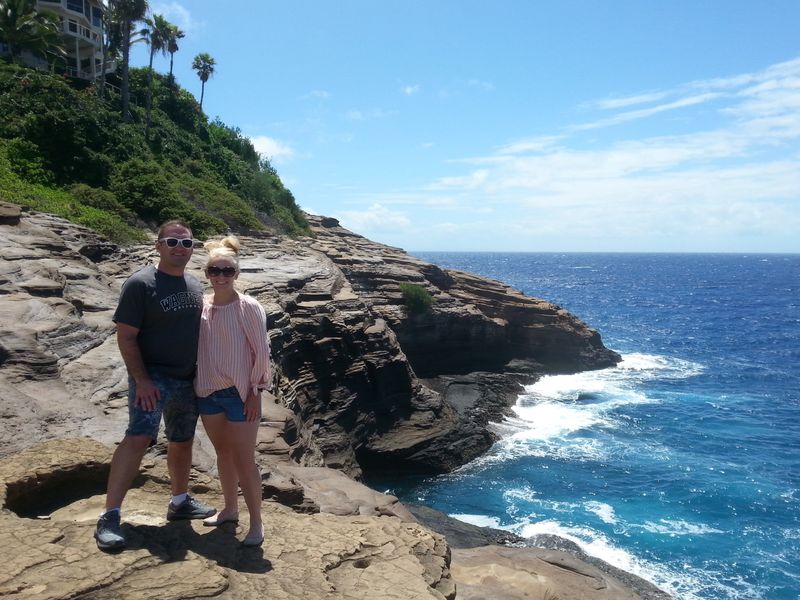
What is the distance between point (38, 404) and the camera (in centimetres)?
703

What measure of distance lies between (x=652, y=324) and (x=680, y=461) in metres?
42.2

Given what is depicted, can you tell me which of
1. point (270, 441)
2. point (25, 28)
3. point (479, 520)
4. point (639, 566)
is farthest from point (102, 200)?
point (639, 566)

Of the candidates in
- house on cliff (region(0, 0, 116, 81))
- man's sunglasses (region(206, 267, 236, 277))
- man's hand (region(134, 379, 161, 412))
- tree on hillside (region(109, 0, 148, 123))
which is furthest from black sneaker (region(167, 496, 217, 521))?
house on cliff (region(0, 0, 116, 81))

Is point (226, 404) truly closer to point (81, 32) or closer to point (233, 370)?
point (233, 370)

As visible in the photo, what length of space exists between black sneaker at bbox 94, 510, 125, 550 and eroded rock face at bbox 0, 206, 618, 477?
234cm

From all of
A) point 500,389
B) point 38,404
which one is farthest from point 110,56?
point 38,404

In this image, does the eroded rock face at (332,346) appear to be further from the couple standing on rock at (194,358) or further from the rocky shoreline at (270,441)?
the couple standing on rock at (194,358)

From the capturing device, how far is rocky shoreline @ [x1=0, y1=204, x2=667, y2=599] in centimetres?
454

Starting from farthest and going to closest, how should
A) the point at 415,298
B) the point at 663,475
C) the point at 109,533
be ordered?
the point at 415,298 → the point at 663,475 → the point at 109,533

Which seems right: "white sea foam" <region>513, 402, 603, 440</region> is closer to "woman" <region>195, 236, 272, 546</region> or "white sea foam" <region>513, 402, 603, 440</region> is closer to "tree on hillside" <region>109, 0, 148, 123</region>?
"woman" <region>195, 236, 272, 546</region>

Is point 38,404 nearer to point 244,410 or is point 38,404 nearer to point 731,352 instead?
point 244,410

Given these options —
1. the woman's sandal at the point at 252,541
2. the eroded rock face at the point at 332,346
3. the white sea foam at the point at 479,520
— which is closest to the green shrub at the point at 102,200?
the eroded rock face at the point at 332,346

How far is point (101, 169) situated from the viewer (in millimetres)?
26641

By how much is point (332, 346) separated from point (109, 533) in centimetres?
1697
